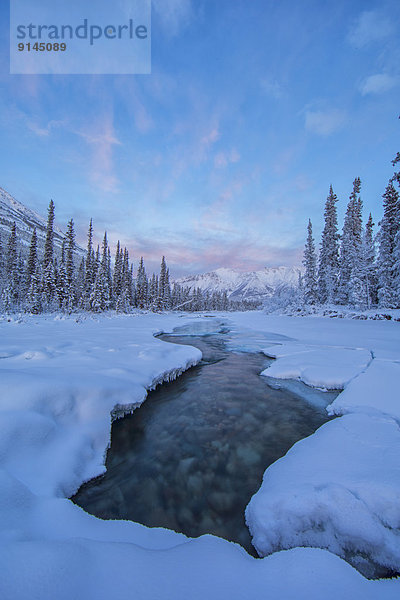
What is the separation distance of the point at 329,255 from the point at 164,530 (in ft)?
121

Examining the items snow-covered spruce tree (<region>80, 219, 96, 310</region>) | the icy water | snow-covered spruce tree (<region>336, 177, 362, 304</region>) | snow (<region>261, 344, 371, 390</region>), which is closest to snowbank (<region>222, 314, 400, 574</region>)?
the icy water

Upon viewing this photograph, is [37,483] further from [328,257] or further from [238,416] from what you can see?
[328,257]

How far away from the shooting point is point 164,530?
8.47 ft

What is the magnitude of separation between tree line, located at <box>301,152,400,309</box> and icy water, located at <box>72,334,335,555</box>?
24130mm

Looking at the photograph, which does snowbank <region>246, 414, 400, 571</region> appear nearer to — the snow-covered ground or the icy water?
the snow-covered ground

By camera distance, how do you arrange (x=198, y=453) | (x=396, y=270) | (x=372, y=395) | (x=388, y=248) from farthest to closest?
1. (x=388, y=248)
2. (x=396, y=270)
3. (x=372, y=395)
4. (x=198, y=453)

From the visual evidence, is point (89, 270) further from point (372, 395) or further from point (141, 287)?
point (372, 395)

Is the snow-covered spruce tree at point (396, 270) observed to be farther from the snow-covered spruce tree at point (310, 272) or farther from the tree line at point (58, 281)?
the tree line at point (58, 281)

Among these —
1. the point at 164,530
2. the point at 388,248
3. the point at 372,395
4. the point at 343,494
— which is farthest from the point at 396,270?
the point at 164,530

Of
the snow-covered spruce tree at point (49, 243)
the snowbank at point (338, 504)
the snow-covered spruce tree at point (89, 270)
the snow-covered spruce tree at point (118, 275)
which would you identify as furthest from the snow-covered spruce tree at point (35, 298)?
the snowbank at point (338, 504)

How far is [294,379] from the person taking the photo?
7.35 meters

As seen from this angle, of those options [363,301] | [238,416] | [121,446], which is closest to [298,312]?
[363,301]

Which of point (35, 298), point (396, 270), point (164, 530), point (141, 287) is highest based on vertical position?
point (141, 287)

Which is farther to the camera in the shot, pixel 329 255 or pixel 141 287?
pixel 141 287
